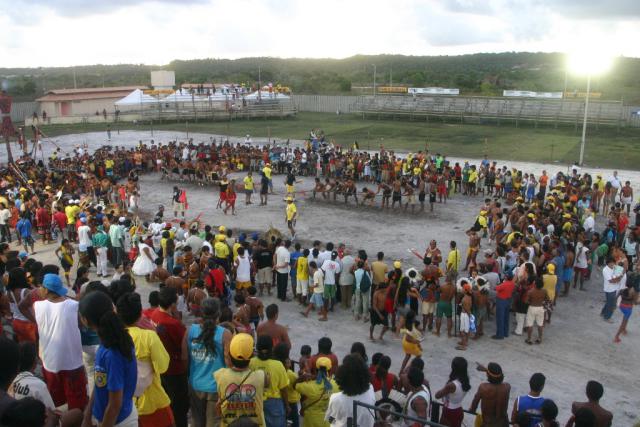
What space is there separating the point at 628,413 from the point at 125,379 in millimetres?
7702

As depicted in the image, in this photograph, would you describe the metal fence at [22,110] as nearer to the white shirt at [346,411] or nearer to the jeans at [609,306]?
the jeans at [609,306]

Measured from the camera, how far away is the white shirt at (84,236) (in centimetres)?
1456

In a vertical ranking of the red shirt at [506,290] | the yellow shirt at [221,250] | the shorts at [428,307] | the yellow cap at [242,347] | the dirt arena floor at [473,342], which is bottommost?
the dirt arena floor at [473,342]

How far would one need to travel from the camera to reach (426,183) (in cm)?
2086

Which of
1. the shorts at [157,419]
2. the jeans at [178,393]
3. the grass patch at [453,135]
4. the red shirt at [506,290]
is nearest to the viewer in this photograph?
the shorts at [157,419]

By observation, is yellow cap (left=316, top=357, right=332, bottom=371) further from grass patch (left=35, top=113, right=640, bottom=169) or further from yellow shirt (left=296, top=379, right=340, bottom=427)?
grass patch (left=35, top=113, right=640, bottom=169)

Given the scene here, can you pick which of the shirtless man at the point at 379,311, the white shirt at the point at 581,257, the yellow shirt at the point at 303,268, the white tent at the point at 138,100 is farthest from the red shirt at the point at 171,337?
the white tent at the point at 138,100

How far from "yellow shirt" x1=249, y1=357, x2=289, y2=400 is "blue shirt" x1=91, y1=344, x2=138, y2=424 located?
1.31m

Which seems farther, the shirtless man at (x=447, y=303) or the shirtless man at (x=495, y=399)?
the shirtless man at (x=447, y=303)

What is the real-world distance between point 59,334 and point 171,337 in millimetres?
1120

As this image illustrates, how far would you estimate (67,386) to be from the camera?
5.81 meters

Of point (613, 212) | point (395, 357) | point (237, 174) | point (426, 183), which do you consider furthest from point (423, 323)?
point (237, 174)

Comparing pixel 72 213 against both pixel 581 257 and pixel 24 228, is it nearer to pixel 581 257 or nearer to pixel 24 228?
pixel 24 228

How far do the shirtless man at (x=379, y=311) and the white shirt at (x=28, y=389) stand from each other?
701cm
